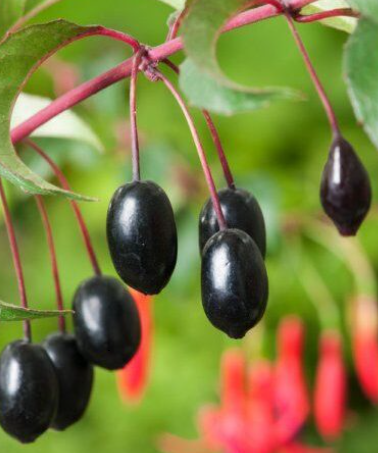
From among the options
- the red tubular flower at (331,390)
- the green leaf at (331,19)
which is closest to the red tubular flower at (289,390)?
the red tubular flower at (331,390)

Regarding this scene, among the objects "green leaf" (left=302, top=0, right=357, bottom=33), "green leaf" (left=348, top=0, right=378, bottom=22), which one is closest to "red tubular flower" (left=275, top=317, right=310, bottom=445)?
"green leaf" (left=302, top=0, right=357, bottom=33)

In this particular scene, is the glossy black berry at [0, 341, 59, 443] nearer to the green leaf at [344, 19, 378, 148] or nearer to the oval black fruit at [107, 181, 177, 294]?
the oval black fruit at [107, 181, 177, 294]

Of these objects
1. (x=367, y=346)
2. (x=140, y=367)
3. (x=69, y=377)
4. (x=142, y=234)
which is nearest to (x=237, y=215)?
(x=142, y=234)

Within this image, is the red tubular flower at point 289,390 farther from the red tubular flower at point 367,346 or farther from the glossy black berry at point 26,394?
the glossy black berry at point 26,394

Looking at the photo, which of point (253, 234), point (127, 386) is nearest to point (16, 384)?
point (253, 234)

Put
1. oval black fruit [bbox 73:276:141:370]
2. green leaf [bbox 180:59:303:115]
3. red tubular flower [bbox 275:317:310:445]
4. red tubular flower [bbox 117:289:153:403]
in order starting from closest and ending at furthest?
green leaf [bbox 180:59:303:115]
oval black fruit [bbox 73:276:141:370]
red tubular flower [bbox 117:289:153:403]
red tubular flower [bbox 275:317:310:445]

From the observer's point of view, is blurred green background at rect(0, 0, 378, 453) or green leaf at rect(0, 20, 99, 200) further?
blurred green background at rect(0, 0, 378, 453)

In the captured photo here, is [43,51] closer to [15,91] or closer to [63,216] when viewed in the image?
[15,91]
